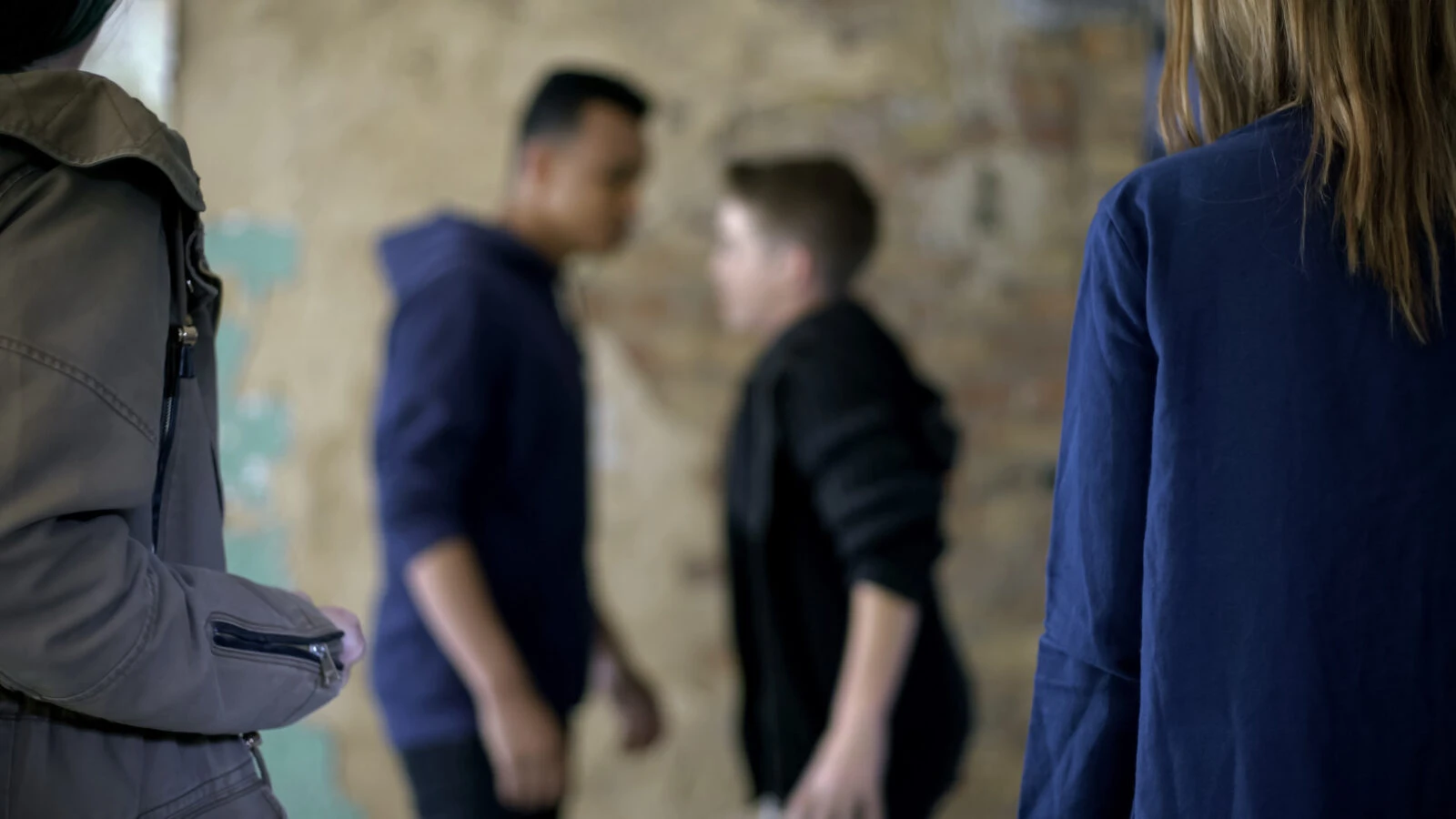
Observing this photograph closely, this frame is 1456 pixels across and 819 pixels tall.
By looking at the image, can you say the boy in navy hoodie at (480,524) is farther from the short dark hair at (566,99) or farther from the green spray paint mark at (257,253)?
the green spray paint mark at (257,253)

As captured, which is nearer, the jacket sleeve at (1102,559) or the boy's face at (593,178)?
the jacket sleeve at (1102,559)

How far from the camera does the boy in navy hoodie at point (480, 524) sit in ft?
5.51

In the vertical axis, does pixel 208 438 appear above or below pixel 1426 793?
above

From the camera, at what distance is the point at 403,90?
8.52ft

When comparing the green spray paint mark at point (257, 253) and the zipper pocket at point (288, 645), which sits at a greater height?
the green spray paint mark at point (257, 253)

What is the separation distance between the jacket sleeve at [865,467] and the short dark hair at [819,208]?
0.24 m

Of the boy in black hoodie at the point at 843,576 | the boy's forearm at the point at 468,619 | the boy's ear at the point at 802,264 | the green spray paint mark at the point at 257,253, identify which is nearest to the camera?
the boy's forearm at the point at 468,619

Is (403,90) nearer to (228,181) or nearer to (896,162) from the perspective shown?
(228,181)

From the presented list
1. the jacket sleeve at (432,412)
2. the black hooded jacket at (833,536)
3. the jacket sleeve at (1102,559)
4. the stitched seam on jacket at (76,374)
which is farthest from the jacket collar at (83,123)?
the black hooded jacket at (833,536)

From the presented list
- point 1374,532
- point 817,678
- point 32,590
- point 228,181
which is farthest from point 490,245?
point 1374,532

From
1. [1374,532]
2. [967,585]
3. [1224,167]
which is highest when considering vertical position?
[1224,167]

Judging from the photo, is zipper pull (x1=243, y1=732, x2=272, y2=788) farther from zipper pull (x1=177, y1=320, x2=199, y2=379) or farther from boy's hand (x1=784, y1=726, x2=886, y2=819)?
boy's hand (x1=784, y1=726, x2=886, y2=819)

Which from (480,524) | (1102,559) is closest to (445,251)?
(480,524)

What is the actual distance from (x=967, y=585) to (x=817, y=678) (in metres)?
0.88
